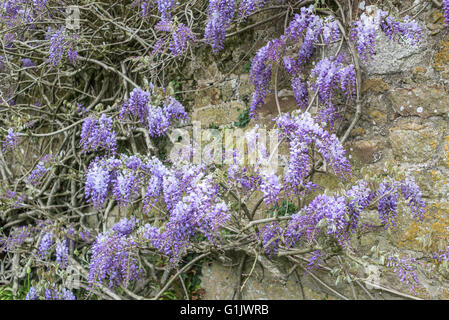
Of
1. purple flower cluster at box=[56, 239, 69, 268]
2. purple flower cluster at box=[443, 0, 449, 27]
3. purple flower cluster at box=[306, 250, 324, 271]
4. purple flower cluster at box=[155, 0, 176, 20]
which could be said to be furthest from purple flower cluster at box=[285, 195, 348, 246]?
purple flower cluster at box=[56, 239, 69, 268]

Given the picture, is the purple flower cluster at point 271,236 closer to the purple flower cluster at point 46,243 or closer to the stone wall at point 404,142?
the stone wall at point 404,142

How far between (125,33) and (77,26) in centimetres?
31

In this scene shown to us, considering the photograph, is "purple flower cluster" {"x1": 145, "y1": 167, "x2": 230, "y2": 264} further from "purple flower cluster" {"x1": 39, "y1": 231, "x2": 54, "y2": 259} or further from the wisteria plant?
"purple flower cluster" {"x1": 39, "y1": 231, "x2": 54, "y2": 259}

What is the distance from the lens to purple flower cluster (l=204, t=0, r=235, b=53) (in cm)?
211

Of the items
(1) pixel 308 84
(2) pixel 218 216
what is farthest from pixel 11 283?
(1) pixel 308 84

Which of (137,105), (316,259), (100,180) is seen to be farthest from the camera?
(137,105)

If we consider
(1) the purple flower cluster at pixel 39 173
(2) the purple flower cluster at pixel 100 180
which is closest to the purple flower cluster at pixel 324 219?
(2) the purple flower cluster at pixel 100 180

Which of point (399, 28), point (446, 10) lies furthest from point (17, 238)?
point (446, 10)

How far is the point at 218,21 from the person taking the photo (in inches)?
86.1

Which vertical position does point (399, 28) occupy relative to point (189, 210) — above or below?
above

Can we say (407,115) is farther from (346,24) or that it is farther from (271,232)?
(271,232)

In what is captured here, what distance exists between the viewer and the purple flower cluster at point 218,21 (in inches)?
83.0

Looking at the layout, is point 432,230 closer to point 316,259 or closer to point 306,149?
point 316,259

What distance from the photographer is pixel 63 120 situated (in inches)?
120
